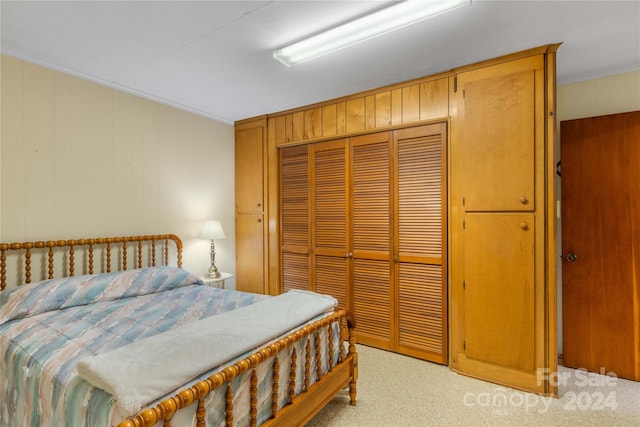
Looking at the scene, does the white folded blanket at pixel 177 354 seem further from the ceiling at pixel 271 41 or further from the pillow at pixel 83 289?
the ceiling at pixel 271 41

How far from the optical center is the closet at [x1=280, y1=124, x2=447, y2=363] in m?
2.67

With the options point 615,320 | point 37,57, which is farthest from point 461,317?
point 37,57

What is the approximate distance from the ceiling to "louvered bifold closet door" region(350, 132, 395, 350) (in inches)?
26.2

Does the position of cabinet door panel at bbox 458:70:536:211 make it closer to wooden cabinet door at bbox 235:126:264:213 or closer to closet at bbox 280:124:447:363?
closet at bbox 280:124:447:363

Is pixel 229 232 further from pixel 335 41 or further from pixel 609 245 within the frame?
pixel 609 245

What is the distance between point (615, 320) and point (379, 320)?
6.04ft

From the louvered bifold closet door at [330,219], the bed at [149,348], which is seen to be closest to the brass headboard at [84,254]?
the bed at [149,348]

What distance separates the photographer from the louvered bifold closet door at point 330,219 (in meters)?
3.16

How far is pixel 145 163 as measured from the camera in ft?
10.1

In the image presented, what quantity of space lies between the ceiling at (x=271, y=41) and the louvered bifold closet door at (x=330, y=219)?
0.67 metres

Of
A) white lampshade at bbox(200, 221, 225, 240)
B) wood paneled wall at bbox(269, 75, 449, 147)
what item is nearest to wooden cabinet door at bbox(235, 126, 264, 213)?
wood paneled wall at bbox(269, 75, 449, 147)

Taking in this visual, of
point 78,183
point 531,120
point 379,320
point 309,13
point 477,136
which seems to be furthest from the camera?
point 379,320

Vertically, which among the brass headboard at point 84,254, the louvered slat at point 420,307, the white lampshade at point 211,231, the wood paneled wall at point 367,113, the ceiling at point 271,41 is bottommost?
the louvered slat at point 420,307

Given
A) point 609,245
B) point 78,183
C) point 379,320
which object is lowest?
point 379,320
